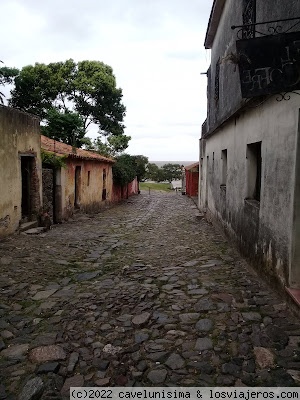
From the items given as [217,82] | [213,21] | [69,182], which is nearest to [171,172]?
[69,182]

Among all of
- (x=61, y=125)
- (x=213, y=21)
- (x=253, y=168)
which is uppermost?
(x=213, y=21)

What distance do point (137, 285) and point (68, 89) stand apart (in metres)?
26.5

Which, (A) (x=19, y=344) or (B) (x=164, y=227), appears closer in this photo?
(A) (x=19, y=344)

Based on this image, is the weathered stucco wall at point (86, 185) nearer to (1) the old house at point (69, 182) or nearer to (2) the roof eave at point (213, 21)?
(1) the old house at point (69, 182)

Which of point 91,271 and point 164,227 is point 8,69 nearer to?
point 164,227

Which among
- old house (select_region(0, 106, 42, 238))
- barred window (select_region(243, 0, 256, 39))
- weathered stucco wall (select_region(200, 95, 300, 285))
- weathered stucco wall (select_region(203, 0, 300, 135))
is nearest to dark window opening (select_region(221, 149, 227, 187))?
weathered stucco wall (select_region(203, 0, 300, 135))

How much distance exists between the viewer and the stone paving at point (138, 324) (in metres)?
3.07

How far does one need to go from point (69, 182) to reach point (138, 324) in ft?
34.8

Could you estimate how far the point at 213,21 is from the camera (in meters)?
10.8

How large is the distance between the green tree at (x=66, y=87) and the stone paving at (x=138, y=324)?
21.5 meters

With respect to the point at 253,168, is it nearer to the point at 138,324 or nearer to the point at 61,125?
the point at 138,324

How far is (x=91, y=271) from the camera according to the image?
6.42 metres

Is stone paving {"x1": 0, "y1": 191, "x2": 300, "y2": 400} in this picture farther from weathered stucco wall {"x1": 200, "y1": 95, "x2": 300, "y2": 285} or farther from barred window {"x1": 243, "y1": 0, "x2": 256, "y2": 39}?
barred window {"x1": 243, "y1": 0, "x2": 256, "y2": 39}

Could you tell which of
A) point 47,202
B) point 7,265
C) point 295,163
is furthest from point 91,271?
point 47,202
